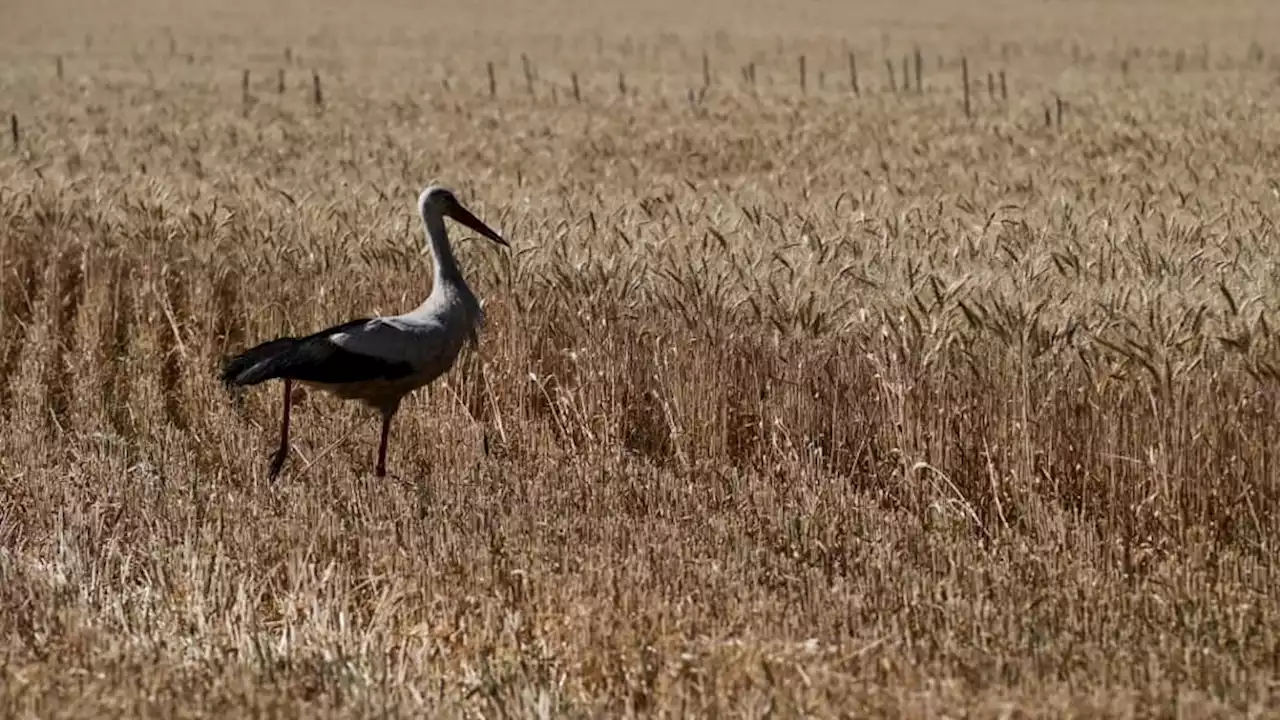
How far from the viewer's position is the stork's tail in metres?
7.30

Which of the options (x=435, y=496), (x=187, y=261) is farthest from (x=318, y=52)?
(x=435, y=496)

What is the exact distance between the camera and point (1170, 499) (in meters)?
6.34

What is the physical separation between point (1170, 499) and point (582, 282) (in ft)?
11.2

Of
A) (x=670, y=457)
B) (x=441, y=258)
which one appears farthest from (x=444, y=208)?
(x=670, y=457)

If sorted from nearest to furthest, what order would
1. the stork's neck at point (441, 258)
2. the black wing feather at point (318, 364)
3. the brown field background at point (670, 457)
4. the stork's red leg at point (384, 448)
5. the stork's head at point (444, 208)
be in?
the brown field background at point (670, 457) → the black wing feather at point (318, 364) → the stork's red leg at point (384, 448) → the stork's neck at point (441, 258) → the stork's head at point (444, 208)

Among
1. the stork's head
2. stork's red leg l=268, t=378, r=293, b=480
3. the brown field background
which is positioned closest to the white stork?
stork's red leg l=268, t=378, r=293, b=480

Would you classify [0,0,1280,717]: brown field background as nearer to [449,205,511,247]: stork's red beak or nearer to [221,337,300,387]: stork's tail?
[221,337,300,387]: stork's tail

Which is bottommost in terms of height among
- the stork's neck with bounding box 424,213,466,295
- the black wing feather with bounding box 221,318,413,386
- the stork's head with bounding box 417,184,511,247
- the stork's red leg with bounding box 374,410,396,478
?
the stork's red leg with bounding box 374,410,396,478

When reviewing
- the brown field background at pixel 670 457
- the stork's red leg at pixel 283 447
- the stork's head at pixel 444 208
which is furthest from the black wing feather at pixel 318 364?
the stork's head at pixel 444 208

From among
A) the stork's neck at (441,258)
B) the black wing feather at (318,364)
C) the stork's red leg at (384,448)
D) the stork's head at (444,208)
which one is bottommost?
the stork's red leg at (384,448)

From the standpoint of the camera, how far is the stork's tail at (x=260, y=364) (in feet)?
24.0

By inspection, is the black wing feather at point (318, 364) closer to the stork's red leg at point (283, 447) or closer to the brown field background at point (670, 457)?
the stork's red leg at point (283, 447)

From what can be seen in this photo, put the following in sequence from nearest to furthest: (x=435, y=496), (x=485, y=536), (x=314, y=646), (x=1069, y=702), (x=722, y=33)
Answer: (x=1069, y=702)
(x=314, y=646)
(x=485, y=536)
(x=435, y=496)
(x=722, y=33)

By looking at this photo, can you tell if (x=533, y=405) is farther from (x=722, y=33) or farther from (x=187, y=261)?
(x=722, y=33)
